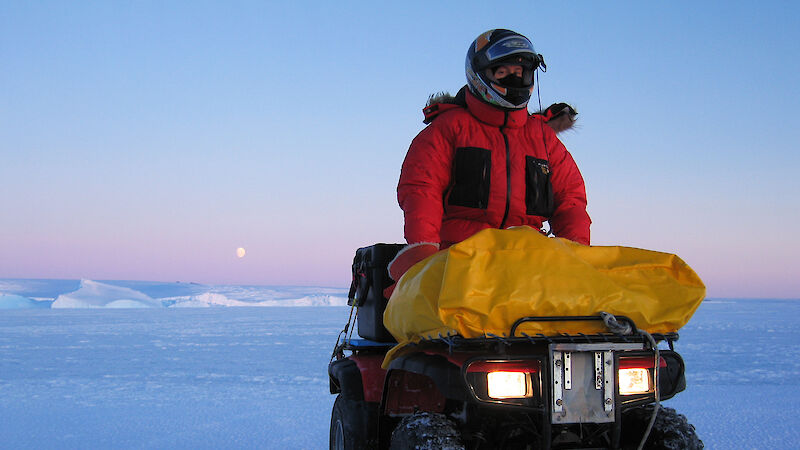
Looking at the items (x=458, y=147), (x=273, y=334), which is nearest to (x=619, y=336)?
(x=458, y=147)

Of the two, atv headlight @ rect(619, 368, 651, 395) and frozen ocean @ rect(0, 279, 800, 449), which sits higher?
atv headlight @ rect(619, 368, 651, 395)

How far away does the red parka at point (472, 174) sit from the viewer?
9.75ft

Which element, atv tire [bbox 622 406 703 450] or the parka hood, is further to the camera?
the parka hood

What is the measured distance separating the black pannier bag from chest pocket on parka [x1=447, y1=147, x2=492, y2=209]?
374 millimetres

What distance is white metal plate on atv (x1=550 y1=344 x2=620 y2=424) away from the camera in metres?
1.95

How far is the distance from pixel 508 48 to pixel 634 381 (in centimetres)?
153

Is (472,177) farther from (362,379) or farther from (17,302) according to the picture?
(17,302)

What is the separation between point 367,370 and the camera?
3.07 meters

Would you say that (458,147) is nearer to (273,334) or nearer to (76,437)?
(76,437)

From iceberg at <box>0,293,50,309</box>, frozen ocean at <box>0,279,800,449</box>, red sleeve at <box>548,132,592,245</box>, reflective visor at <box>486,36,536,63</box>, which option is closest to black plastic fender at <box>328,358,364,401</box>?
red sleeve at <box>548,132,592,245</box>

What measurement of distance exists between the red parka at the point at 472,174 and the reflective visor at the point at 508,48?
22 cm

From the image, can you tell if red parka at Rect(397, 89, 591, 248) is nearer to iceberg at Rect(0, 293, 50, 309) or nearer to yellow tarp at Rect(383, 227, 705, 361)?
yellow tarp at Rect(383, 227, 705, 361)

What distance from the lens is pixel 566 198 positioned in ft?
11.1

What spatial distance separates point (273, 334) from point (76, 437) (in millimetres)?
10533
